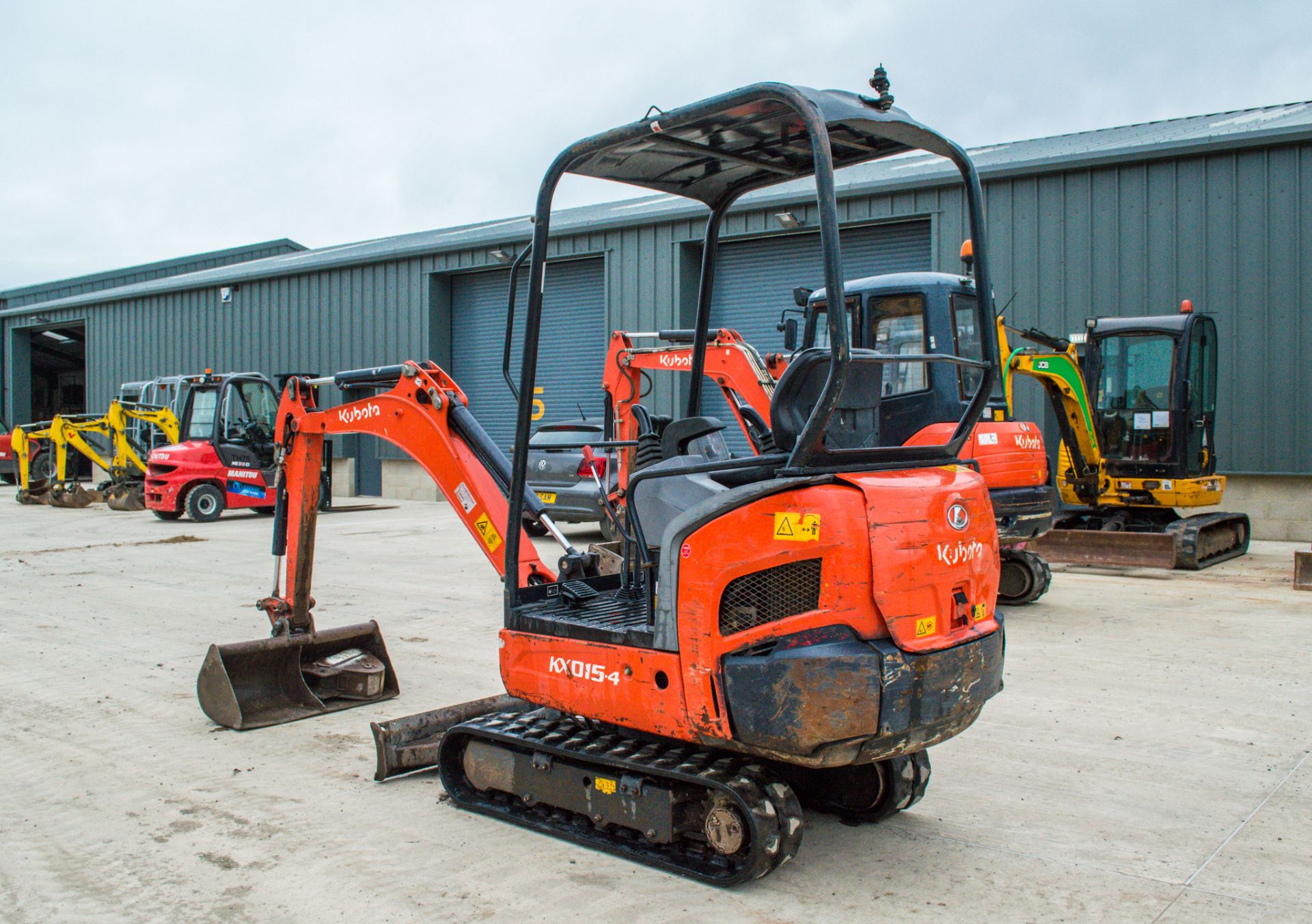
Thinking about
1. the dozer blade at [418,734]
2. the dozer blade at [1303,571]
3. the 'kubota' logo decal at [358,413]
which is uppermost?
the 'kubota' logo decal at [358,413]

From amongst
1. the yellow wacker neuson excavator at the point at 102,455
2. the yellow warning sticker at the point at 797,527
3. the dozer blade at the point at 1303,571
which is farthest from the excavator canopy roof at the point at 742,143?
the yellow wacker neuson excavator at the point at 102,455

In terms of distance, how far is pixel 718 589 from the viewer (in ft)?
11.9

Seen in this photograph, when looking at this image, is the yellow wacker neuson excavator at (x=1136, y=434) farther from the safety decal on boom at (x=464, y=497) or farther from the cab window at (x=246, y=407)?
the cab window at (x=246, y=407)

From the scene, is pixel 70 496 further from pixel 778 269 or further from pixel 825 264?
pixel 825 264

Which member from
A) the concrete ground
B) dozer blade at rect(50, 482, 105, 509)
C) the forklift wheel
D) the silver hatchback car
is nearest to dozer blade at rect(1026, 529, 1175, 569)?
the concrete ground

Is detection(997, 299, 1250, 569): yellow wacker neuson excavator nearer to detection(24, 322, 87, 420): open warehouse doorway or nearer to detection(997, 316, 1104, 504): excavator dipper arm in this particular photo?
detection(997, 316, 1104, 504): excavator dipper arm

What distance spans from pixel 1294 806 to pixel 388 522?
15.7m

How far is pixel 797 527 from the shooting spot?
3.51 metres

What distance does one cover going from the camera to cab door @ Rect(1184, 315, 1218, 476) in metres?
12.6

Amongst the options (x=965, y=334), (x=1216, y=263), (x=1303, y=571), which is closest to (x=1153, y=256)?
(x=1216, y=263)

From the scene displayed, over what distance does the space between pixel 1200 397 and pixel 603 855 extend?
1137 centimetres

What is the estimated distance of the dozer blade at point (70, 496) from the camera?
22.2m

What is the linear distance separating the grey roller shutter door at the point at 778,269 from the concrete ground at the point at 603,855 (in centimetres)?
1041

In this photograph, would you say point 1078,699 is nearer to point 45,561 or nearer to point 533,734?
point 533,734
